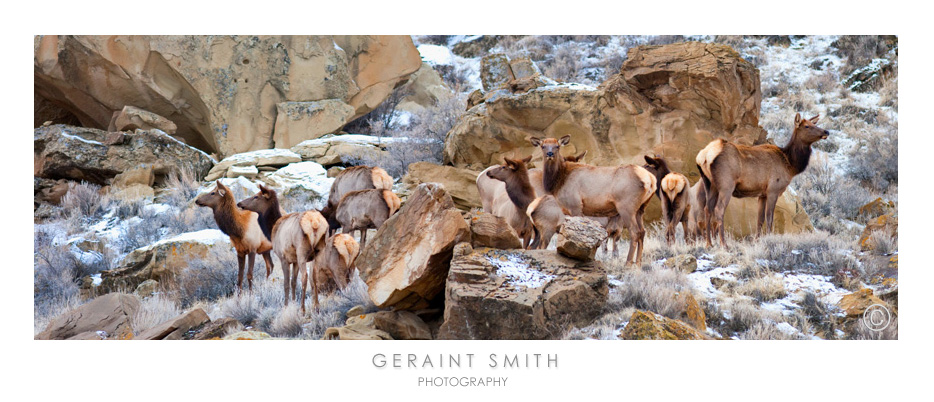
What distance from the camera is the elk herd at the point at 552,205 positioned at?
6.41 metres

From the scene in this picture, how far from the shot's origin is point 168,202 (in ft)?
31.8

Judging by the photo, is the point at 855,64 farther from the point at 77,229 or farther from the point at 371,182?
the point at 77,229

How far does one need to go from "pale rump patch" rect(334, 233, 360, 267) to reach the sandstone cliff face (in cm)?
543

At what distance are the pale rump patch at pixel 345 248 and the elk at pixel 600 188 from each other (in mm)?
2005

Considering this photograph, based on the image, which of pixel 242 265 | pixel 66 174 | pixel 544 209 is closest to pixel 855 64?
pixel 544 209

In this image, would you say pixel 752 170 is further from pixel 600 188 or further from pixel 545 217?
pixel 545 217

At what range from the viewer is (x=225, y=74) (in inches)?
443

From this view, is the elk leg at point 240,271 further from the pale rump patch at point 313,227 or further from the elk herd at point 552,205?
the pale rump patch at point 313,227

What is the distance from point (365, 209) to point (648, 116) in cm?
367

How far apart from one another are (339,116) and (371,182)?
165 inches

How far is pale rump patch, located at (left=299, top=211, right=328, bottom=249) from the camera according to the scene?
6.35 meters

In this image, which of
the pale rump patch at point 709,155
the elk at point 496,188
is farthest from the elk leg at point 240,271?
the pale rump patch at point 709,155

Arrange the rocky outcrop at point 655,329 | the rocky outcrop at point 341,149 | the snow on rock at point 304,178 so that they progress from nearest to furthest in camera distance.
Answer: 1. the rocky outcrop at point 655,329
2. the snow on rock at point 304,178
3. the rocky outcrop at point 341,149
